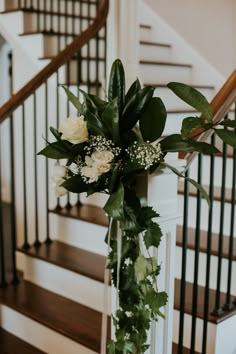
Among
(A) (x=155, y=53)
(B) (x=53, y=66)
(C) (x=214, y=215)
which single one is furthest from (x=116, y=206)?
(A) (x=155, y=53)

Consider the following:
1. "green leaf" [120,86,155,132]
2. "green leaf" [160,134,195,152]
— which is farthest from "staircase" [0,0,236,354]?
"green leaf" [120,86,155,132]

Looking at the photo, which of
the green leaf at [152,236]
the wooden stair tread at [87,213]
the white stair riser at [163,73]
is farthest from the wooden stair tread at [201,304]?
the white stair riser at [163,73]

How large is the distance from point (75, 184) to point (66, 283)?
1476mm

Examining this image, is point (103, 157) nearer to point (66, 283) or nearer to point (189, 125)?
point (189, 125)

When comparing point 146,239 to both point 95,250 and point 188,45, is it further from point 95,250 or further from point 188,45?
point 188,45

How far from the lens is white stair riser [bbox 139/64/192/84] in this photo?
13.0 feet

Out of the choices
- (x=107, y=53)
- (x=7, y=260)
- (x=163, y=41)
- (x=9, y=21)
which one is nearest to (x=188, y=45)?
(x=163, y=41)

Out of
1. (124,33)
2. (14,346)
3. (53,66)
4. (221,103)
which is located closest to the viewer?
(221,103)

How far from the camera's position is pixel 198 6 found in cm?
430

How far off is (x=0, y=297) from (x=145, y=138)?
1.74 metres

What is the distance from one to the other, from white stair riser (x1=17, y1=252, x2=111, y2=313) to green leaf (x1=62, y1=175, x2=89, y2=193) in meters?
1.26

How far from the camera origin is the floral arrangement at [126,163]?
1422mm

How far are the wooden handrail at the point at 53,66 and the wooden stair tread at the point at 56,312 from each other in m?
1.01

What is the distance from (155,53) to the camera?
433cm
